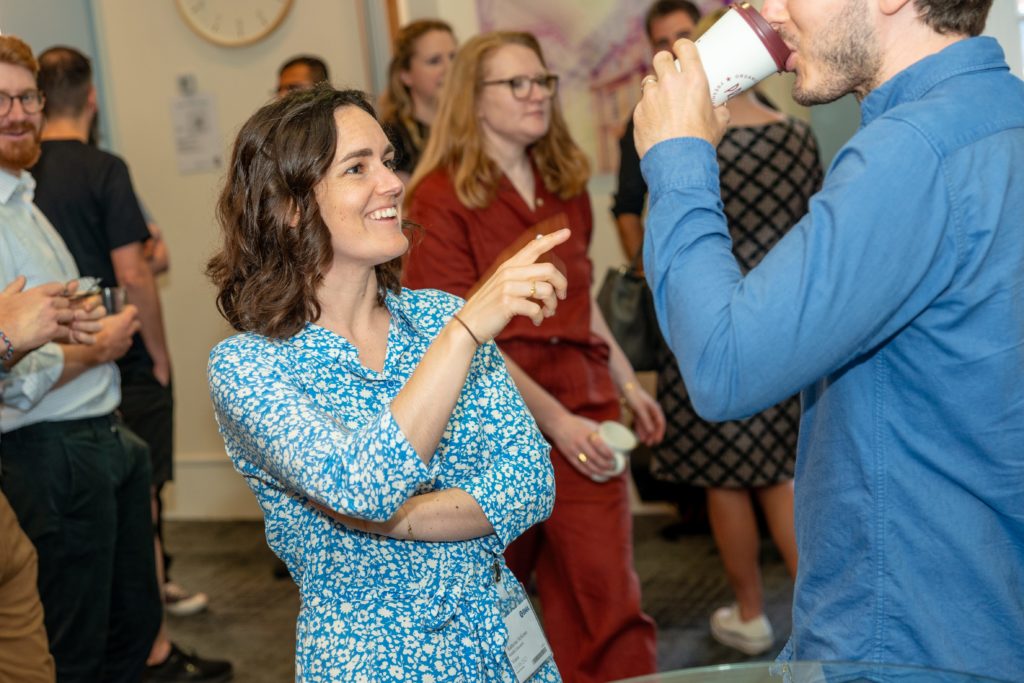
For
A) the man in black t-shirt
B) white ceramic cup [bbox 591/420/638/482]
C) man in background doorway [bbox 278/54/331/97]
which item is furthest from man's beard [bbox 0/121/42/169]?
man in background doorway [bbox 278/54/331/97]

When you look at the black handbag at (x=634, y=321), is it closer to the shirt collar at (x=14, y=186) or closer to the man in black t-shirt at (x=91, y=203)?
the man in black t-shirt at (x=91, y=203)

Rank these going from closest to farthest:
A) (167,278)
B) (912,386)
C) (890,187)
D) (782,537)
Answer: (890,187) → (912,386) → (782,537) → (167,278)

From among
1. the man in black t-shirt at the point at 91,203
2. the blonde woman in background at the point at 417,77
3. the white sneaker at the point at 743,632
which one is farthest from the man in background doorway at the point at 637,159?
the man in black t-shirt at the point at 91,203

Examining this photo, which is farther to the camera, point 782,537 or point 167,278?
point 167,278

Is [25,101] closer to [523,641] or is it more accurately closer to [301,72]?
[523,641]

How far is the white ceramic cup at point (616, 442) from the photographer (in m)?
2.53

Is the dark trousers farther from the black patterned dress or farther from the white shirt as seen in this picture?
the black patterned dress

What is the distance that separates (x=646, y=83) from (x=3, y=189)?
1.72m

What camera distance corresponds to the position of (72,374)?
256 centimetres

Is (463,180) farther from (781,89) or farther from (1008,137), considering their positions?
(781,89)

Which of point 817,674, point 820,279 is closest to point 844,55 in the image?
point 820,279

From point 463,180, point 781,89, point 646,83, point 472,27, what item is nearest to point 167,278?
point 472,27

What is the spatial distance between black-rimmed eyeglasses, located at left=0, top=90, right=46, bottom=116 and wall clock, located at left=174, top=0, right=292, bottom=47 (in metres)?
2.88

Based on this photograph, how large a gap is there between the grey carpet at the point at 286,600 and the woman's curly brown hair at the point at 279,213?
6.77 ft
